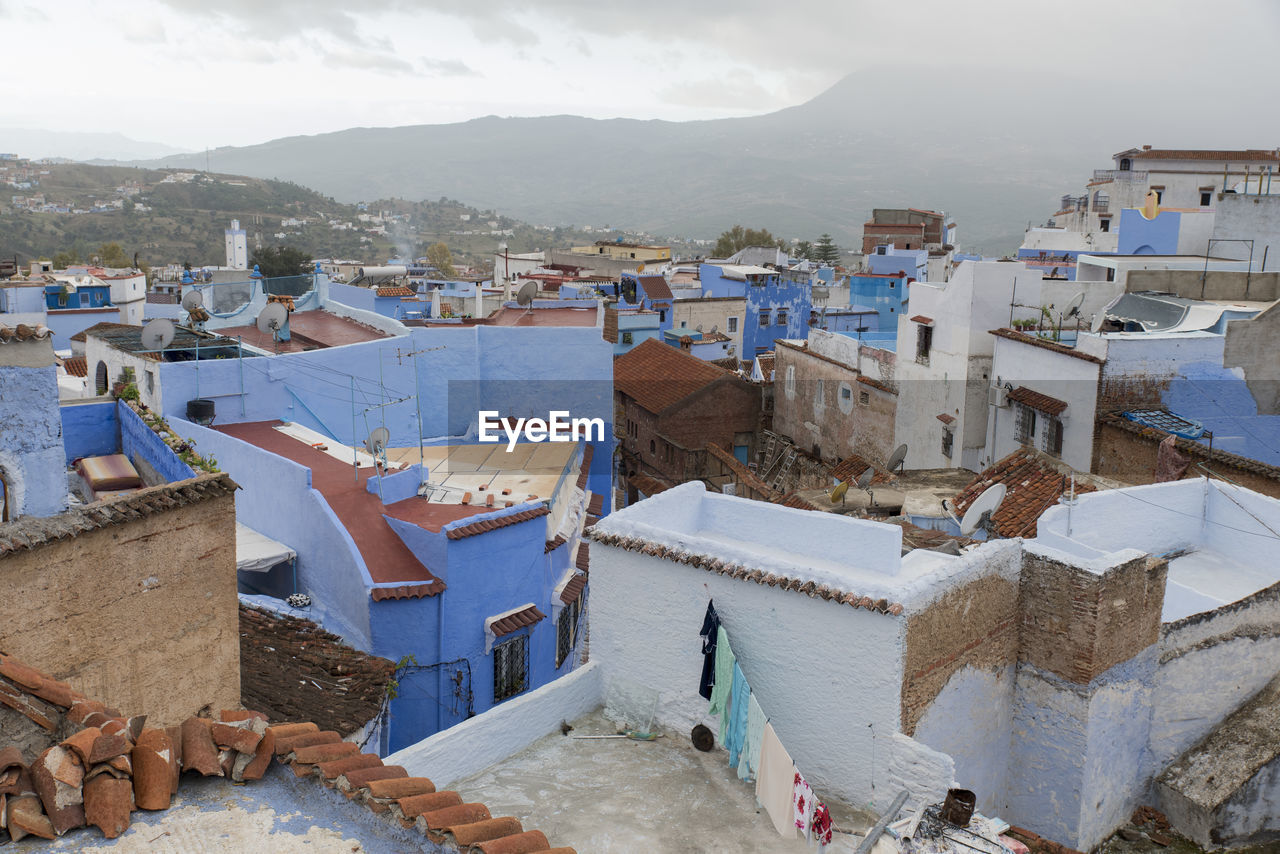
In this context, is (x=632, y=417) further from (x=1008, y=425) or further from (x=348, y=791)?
(x=348, y=791)

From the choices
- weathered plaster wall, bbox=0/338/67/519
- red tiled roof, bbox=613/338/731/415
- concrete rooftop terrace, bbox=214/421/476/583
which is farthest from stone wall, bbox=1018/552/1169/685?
red tiled roof, bbox=613/338/731/415

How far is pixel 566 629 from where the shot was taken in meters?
19.5

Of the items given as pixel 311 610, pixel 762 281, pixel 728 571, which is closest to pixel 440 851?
pixel 728 571

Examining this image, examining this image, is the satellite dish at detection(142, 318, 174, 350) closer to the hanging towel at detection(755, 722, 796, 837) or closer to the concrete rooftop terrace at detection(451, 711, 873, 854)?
the concrete rooftop terrace at detection(451, 711, 873, 854)

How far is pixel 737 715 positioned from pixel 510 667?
27.2 feet

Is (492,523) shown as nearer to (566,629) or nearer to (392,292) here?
(566,629)

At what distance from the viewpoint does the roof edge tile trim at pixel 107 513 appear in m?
9.96

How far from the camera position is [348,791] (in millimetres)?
6117

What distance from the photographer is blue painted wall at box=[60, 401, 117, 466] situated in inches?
657

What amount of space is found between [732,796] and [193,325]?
839 inches

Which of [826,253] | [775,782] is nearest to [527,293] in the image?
[775,782]

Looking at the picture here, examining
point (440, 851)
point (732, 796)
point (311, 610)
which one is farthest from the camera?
point (311, 610)

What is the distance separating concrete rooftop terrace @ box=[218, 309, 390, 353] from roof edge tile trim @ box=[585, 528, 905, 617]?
16.5 meters

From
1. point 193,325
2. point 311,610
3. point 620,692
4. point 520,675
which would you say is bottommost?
point 520,675
